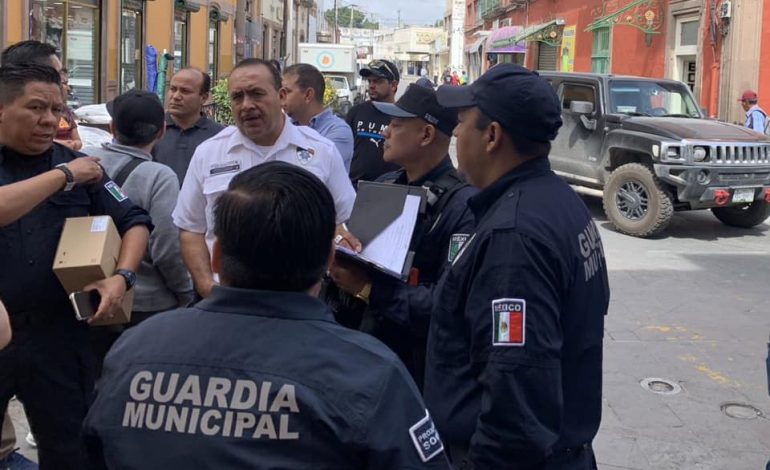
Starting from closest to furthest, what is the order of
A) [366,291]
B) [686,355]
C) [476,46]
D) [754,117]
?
[366,291] → [686,355] → [754,117] → [476,46]

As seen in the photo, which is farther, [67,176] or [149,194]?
[149,194]

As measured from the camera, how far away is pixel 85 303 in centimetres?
300

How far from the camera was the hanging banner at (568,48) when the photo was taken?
1041 inches

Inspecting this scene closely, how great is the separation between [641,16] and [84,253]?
2059cm

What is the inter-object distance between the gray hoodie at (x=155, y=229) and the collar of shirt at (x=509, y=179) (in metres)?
1.85

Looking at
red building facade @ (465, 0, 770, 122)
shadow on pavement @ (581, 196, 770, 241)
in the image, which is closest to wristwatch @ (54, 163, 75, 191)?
shadow on pavement @ (581, 196, 770, 241)

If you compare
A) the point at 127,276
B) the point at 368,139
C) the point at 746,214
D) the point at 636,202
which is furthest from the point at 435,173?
the point at 746,214

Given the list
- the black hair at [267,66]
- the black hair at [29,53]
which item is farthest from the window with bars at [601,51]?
the black hair at [267,66]

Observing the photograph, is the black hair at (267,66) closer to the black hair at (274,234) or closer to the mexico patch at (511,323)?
the mexico patch at (511,323)

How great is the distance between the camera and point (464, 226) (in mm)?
2912

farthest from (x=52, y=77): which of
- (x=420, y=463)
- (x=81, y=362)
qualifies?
(x=420, y=463)

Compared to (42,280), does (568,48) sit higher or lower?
higher

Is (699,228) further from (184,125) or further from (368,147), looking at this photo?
(184,125)

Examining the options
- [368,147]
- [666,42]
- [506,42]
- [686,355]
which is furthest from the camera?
[506,42]
